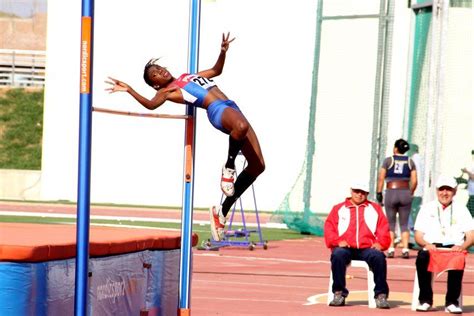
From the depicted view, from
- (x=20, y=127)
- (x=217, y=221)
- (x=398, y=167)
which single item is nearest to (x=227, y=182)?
(x=217, y=221)

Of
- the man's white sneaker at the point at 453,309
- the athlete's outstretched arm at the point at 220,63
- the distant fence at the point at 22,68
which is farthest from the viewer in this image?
the distant fence at the point at 22,68

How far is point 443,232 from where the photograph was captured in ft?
45.2

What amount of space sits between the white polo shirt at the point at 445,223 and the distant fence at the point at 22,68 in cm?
3352

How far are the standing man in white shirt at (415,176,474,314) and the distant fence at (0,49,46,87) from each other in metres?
33.5

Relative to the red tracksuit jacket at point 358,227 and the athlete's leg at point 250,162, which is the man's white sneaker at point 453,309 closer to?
the red tracksuit jacket at point 358,227

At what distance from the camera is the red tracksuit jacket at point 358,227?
14.1 m

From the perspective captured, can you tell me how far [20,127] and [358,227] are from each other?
1228 inches

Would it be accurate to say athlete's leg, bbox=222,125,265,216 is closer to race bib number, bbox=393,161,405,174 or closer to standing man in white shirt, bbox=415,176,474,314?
standing man in white shirt, bbox=415,176,474,314

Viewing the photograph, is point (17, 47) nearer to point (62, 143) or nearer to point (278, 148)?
point (62, 143)

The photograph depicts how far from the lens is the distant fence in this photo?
4647cm

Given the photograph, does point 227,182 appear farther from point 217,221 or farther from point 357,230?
point 357,230

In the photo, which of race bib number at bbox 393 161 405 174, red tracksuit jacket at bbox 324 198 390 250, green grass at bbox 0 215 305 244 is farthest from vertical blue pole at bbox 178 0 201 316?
green grass at bbox 0 215 305 244

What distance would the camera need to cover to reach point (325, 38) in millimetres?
25594

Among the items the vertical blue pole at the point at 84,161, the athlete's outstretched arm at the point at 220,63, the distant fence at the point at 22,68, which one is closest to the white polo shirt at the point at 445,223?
the athlete's outstretched arm at the point at 220,63
